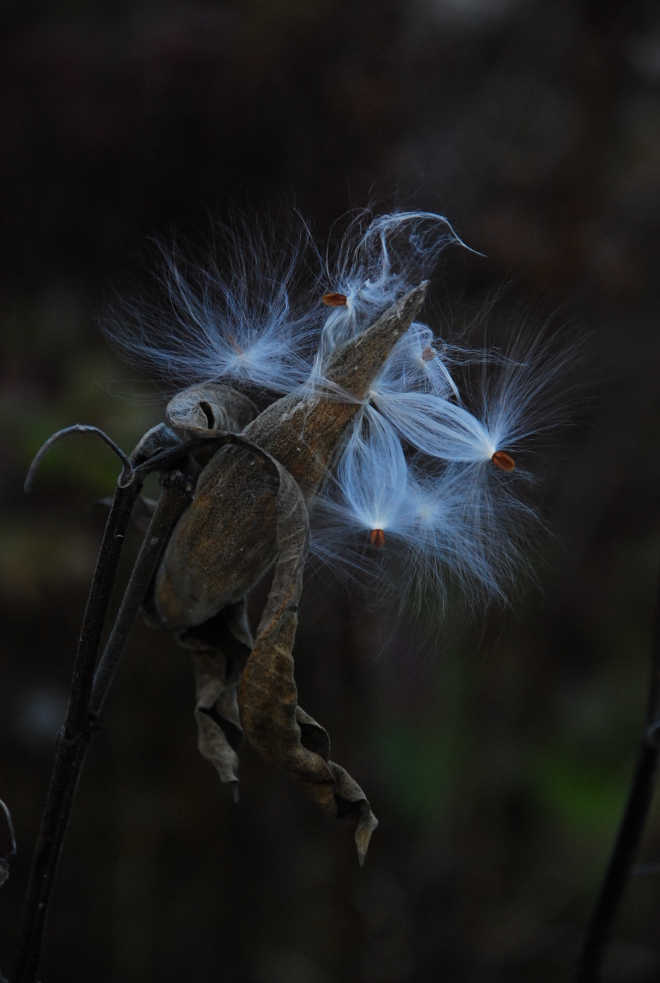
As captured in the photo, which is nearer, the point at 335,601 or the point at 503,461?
the point at 503,461

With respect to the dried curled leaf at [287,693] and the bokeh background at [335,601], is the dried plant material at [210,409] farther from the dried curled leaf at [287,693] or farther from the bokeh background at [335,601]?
the bokeh background at [335,601]

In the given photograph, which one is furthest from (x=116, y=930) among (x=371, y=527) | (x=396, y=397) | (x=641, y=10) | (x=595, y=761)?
(x=641, y=10)

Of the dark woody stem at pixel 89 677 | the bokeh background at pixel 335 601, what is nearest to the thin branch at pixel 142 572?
the dark woody stem at pixel 89 677

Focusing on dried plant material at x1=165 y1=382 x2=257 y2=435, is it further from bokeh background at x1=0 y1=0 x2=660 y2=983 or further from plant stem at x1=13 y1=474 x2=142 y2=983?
bokeh background at x1=0 y1=0 x2=660 y2=983

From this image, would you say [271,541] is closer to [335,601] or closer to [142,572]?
[142,572]

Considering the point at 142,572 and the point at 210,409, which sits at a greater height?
the point at 210,409

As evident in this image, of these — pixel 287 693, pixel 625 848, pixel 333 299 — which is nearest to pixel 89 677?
pixel 287 693
